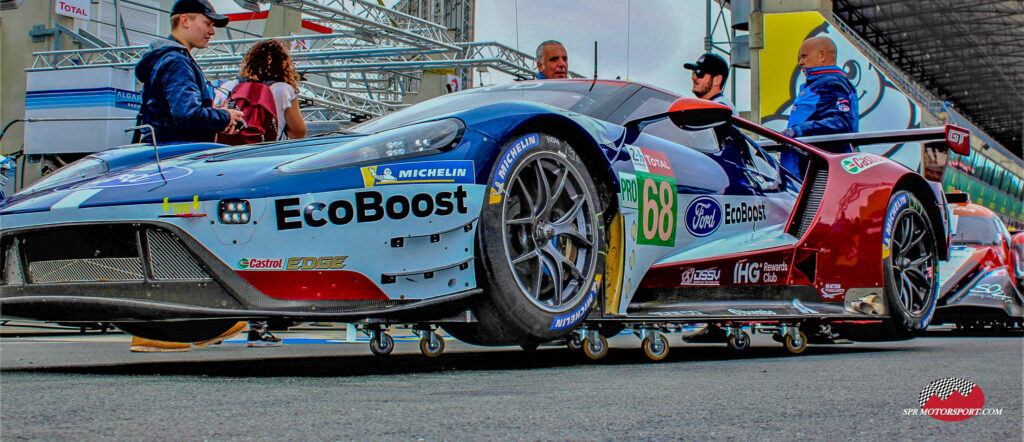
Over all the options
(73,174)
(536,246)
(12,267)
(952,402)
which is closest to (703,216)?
(536,246)

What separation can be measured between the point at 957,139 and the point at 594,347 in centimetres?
287

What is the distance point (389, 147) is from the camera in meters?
3.38

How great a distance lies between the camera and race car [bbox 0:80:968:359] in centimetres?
324

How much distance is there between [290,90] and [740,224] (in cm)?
237

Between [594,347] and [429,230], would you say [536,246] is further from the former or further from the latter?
[594,347]

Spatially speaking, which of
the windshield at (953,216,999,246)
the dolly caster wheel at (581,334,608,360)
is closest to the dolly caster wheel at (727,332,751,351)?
the dolly caster wheel at (581,334,608,360)

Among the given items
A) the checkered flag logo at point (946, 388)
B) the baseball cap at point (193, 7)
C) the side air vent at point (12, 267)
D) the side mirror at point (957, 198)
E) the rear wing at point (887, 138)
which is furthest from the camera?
the side mirror at point (957, 198)

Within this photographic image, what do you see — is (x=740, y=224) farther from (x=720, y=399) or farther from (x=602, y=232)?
(x=720, y=399)

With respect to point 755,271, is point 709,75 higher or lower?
higher

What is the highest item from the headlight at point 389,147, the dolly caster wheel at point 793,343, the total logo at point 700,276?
the headlight at point 389,147

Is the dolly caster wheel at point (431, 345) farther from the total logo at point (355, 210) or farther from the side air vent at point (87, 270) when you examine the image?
the side air vent at point (87, 270)

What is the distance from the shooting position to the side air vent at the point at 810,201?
16.6 ft

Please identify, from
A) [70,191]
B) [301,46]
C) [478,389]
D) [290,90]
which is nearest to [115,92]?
Result: [301,46]

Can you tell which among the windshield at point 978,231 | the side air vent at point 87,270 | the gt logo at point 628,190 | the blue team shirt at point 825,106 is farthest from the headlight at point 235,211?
the windshield at point 978,231
